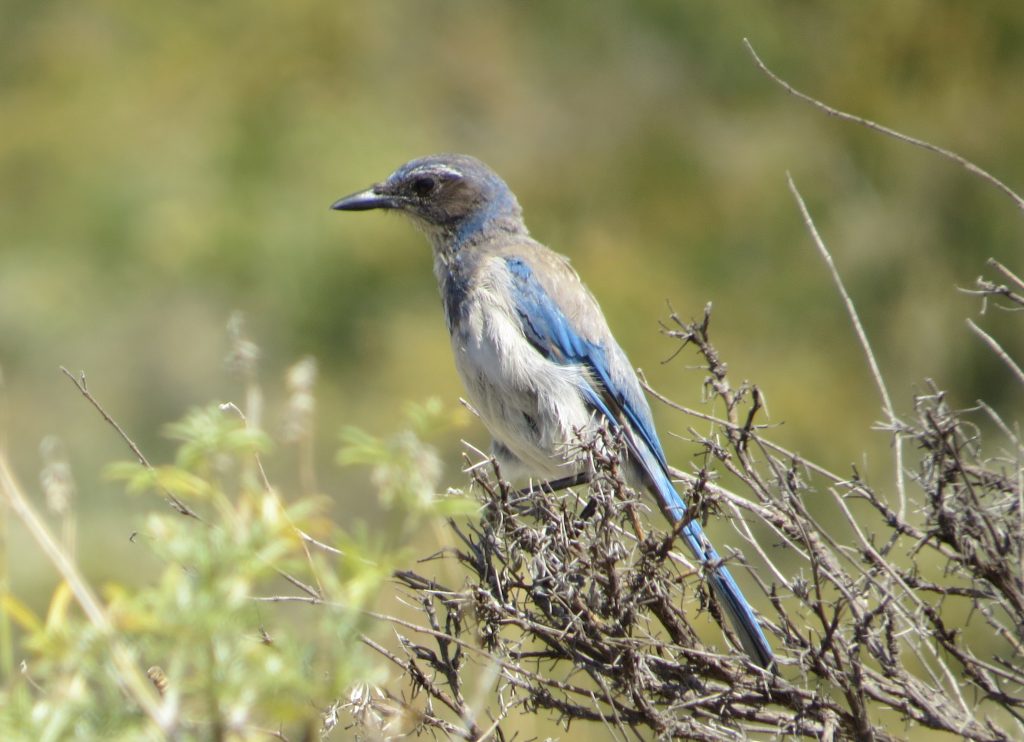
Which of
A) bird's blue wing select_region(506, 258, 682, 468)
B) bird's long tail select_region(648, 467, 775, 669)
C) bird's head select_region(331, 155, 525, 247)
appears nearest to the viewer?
bird's long tail select_region(648, 467, 775, 669)

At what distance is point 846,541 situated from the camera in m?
7.75

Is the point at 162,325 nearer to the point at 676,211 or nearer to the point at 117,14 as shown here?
the point at 117,14

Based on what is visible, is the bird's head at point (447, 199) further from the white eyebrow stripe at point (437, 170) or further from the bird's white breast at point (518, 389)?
the bird's white breast at point (518, 389)

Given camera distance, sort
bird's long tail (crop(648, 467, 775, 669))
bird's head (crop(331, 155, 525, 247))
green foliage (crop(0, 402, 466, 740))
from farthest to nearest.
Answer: bird's head (crop(331, 155, 525, 247)), bird's long tail (crop(648, 467, 775, 669)), green foliage (crop(0, 402, 466, 740))

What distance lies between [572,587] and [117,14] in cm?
971

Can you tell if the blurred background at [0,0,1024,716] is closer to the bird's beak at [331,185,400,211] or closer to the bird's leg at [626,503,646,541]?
the bird's beak at [331,185,400,211]

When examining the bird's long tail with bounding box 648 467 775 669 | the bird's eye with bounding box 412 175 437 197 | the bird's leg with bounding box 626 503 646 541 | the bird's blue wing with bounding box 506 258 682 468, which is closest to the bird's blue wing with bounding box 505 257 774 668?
the bird's blue wing with bounding box 506 258 682 468

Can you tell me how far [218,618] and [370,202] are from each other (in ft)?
11.5

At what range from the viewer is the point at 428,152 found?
33.0 ft

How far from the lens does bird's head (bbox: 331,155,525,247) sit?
4867 millimetres

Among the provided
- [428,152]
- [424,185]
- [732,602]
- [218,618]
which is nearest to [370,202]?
[424,185]

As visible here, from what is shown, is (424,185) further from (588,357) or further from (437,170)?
(588,357)

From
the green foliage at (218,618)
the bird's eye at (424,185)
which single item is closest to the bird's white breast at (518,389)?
the bird's eye at (424,185)

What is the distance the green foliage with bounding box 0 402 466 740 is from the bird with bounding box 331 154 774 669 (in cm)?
210
